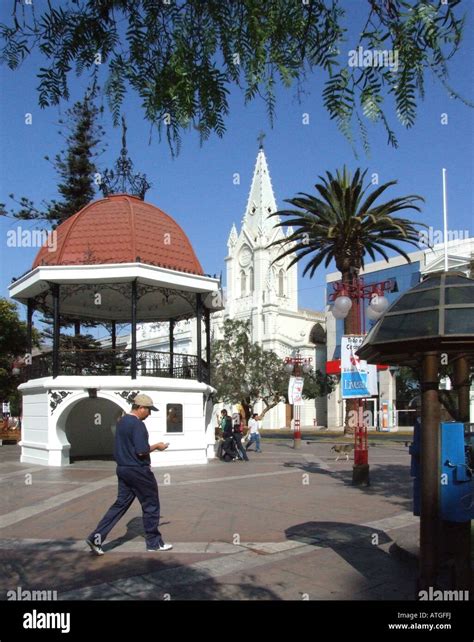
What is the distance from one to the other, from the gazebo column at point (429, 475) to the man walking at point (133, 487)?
308 centimetres

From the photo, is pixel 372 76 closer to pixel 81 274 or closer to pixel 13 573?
pixel 13 573

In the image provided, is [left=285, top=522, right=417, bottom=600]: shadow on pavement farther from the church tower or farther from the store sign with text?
the church tower

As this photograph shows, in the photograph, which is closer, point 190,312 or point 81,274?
point 81,274

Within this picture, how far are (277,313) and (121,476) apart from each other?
56.3 metres

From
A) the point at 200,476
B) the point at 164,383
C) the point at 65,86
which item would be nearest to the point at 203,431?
the point at 164,383

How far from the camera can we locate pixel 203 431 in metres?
18.3

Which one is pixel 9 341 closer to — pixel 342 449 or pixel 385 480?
pixel 342 449

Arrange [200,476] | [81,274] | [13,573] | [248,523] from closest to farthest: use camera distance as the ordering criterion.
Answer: [13,573] → [248,523] → [200,476] → [81,274]

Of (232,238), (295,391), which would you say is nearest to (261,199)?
(232,238)

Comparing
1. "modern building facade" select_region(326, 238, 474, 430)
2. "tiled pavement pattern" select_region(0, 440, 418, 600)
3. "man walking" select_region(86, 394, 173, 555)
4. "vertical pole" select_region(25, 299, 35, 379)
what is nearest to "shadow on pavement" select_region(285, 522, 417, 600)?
"tiled pavement pattern" select_region(0, 440, 418, 600)

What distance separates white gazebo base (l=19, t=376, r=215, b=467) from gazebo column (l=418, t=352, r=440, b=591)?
1261 centimetres

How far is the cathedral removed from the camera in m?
60.8

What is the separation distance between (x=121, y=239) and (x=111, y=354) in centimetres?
355

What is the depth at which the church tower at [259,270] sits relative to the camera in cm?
6347
